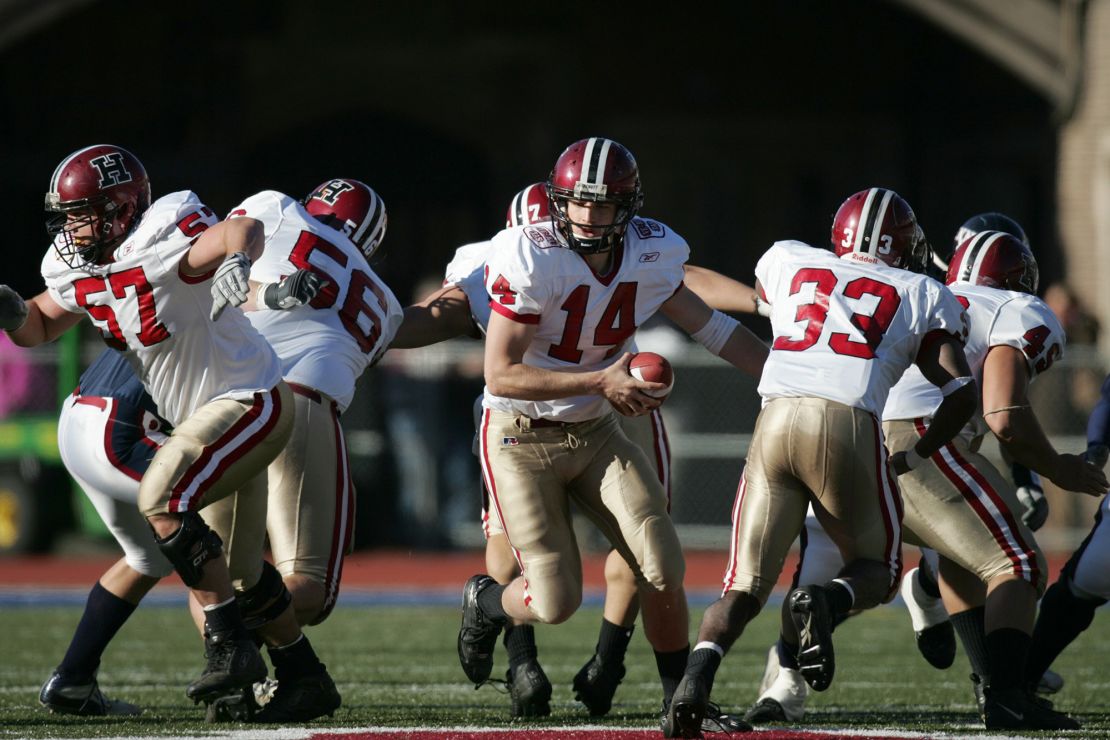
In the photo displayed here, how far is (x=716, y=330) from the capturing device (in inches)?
216

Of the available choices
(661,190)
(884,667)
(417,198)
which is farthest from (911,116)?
(884,667)

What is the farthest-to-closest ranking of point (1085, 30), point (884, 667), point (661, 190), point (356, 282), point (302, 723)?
point (661, 190), point (1085, 30), point (884, 667), point (356, 282), point (302, 723)

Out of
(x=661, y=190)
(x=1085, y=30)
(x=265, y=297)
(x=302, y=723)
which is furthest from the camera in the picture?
(x=661, y=190)

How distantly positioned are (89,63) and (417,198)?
3.21 metres

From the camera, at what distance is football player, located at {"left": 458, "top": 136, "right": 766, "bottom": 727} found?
4.87 m

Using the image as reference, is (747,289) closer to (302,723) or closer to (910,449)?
(910,449)

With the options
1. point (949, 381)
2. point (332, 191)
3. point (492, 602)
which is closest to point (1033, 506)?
point (949, 381)

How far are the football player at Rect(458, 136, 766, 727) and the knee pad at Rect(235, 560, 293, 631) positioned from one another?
68 centimetres

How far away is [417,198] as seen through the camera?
15938mm

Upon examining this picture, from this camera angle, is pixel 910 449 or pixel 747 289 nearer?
pixel 910 449

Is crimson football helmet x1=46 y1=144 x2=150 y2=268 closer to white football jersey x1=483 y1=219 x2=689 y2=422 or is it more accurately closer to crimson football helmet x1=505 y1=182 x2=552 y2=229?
white football jersey x1=483 y1=219 x2=689 y2=422

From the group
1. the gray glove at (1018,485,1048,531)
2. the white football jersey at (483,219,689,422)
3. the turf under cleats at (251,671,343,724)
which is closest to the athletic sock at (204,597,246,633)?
the turf under cleats at (251,671,343,724)

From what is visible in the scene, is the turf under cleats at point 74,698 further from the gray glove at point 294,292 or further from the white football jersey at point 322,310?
the gray glove at point 294,292

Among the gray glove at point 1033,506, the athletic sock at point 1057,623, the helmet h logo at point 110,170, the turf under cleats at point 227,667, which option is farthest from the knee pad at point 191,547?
the gray glove at point 1033,506
